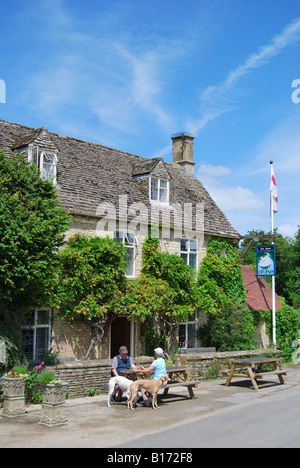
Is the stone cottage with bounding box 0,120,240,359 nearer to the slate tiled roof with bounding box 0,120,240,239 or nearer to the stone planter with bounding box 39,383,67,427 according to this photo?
the slate tiled roof with bounding box 0,120,240,239

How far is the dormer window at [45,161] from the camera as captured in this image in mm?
18484

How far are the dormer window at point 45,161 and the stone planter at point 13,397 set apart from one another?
875cm

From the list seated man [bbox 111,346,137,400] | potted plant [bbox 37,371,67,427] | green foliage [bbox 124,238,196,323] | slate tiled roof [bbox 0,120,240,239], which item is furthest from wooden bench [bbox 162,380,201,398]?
slate tiled roof [bbox 0,120,240,239]

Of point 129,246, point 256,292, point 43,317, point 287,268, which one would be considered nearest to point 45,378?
point 43,317

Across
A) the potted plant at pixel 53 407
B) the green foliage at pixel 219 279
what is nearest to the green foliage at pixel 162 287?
the green foliage at pixel 219 279

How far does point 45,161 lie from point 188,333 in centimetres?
1004

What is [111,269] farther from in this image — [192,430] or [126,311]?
A: [192,430]

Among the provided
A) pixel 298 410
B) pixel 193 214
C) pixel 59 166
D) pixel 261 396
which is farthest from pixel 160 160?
pixel 298 410

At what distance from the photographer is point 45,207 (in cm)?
1409

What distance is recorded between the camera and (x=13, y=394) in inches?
456

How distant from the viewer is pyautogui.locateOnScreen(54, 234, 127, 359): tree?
1747cm

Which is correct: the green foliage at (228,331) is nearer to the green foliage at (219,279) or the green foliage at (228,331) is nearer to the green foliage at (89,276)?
the green foliage at (219,279)
